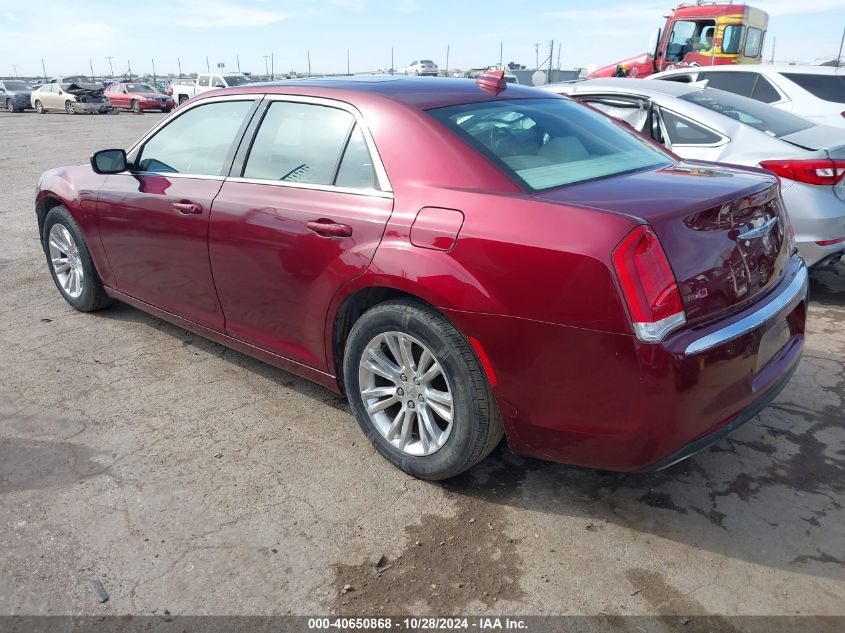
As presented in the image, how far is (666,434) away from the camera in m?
2.33

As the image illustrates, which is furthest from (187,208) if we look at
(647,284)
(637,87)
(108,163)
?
(637,87)

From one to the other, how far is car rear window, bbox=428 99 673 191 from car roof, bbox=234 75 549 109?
0.07 metres

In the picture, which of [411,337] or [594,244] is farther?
[411,337]

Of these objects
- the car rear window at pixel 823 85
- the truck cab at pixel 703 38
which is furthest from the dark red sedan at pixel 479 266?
the truck cab at pixel 703 38

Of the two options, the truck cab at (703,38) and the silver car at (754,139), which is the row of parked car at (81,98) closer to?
the truck cab at (703,38)

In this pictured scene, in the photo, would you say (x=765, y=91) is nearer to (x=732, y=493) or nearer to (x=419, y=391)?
(x=732, y=493)

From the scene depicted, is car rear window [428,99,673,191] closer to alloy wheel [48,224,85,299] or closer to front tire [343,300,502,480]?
front tire [343,300,502,480]

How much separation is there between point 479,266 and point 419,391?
0.67 metres

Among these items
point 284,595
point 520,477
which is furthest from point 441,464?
point 284,595

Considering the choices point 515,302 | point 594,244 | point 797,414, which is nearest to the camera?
point 594,244

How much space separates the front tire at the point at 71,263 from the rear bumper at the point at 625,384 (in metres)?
3.27

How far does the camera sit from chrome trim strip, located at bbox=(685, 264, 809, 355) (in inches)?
90.2

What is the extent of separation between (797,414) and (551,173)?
71.6 inches

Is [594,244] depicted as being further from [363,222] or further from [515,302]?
[363,222]
